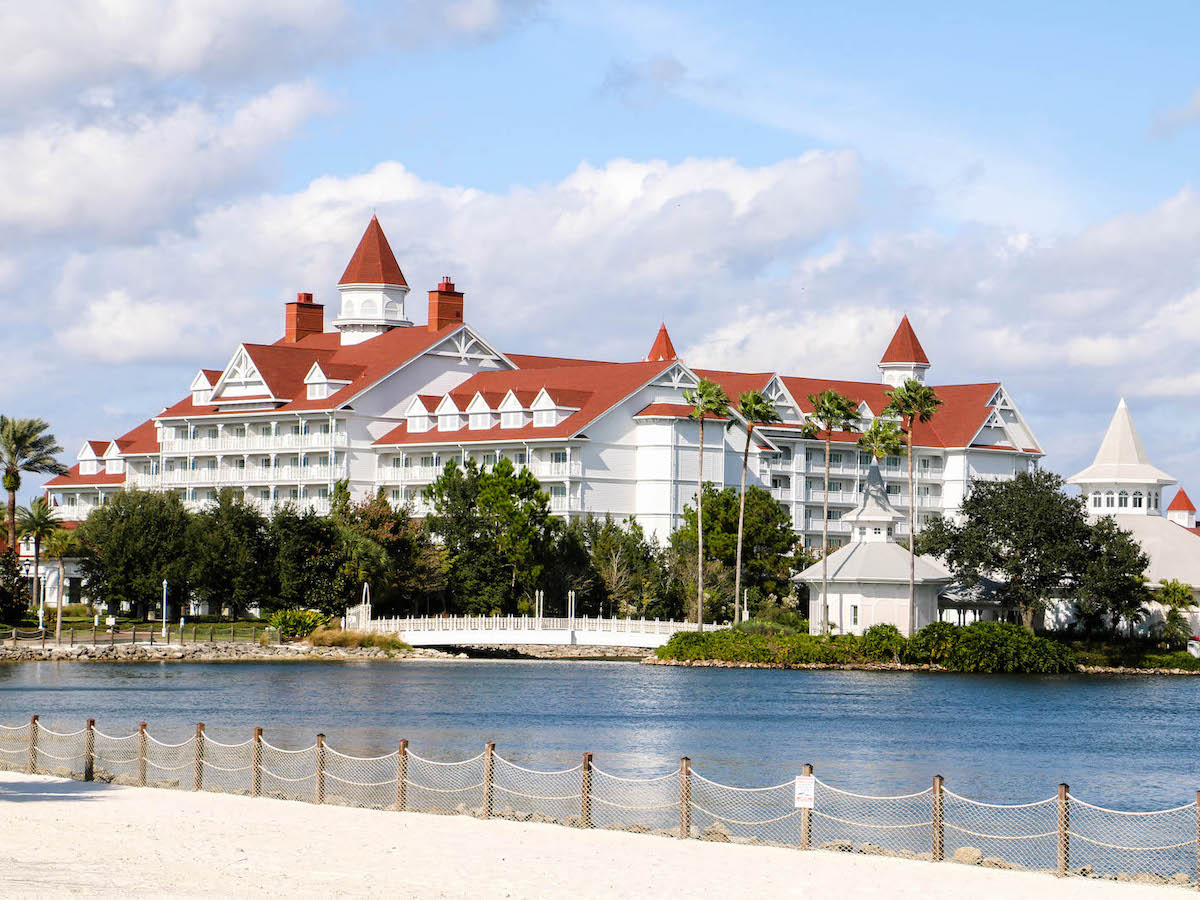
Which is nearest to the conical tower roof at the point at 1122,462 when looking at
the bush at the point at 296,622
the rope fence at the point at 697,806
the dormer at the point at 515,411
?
the dormer at the point at 515,411

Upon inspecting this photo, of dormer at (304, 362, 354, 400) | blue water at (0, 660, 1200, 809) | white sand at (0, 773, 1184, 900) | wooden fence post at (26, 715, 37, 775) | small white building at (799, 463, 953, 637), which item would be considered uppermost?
dormer at (304, 362, 354, 400)

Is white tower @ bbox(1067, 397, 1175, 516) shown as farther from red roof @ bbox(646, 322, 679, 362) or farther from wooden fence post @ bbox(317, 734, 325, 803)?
wooden fence post @ bbox(317, 734, 325, 803)

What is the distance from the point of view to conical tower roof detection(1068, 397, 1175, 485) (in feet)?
355

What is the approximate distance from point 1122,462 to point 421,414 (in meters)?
40.9

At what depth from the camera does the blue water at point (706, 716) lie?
44.7 m

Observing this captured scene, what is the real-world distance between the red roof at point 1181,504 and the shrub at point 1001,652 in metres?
99.7

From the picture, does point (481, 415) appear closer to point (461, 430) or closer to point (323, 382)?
point (461, 430)

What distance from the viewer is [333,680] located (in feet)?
242

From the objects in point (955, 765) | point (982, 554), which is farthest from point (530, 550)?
point (955, 765)

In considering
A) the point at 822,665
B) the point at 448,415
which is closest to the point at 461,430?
the point at 448,415

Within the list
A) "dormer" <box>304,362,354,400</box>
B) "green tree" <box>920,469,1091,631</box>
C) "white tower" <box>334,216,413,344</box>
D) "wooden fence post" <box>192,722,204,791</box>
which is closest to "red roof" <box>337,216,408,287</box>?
"white tower" <box>334,216,413,344</box>

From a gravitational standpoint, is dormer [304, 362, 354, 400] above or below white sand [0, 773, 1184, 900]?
above

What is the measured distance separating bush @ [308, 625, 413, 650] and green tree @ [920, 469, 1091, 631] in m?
27.1

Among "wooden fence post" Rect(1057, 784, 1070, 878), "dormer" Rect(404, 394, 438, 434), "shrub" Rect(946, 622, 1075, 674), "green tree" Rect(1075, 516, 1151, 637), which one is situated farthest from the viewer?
"dormer" Rect(404, 394, 438, 434)
